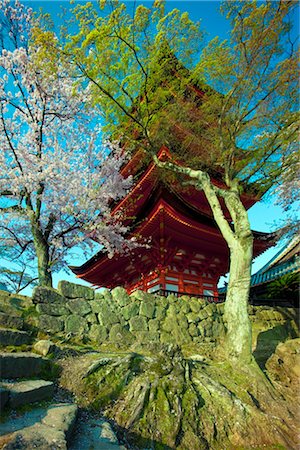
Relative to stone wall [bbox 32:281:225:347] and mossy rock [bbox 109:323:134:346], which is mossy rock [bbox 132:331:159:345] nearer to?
stone wall [bbox 32:281:225:347]

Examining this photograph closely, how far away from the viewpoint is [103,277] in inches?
676

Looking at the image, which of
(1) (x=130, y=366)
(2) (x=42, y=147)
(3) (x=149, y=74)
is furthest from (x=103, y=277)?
(1) (x=130, y=366)

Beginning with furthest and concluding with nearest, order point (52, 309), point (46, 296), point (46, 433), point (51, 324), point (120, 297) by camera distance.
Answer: point (120, 297), point (46, 296), point (52, 309), point (51, 324), point (46, 433)

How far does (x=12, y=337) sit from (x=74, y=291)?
2598mm

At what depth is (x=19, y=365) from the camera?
3383 mm

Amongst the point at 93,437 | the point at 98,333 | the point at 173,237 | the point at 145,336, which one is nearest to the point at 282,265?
the point at 173,237

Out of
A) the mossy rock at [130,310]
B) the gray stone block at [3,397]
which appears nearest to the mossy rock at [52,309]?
the mossy rock at [130,310]

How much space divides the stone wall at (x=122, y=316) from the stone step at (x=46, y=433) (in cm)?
325

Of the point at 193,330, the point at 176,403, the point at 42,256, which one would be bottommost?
the point at 176,403

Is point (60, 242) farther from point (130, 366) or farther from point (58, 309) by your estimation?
point (130, 366)

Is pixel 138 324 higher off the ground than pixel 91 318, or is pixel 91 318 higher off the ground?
pixel 91 318

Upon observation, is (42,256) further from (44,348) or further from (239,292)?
(239,292)

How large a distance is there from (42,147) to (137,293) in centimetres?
653

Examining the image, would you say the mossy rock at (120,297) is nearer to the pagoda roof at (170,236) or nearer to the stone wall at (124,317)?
the stone wall at (124,317)
